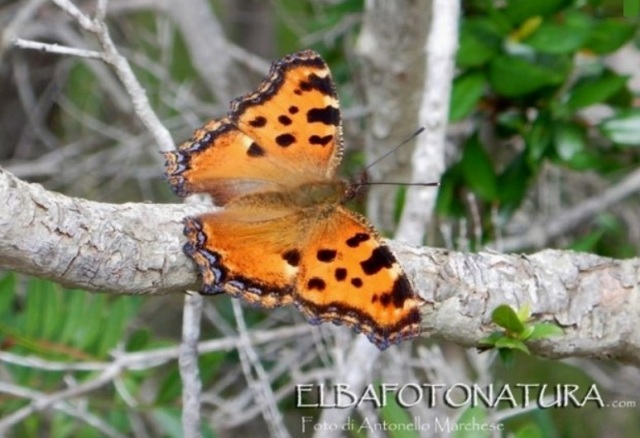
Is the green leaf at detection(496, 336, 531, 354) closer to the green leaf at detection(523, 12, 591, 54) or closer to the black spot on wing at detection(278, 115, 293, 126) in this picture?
the black spot on wing at detection(278, 115, 293, 126)

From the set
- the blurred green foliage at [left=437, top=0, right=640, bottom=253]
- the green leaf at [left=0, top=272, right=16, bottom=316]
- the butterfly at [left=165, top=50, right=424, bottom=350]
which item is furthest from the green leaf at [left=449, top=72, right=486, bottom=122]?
the green leaf at [left=0, top=272, right=16, bottom=316]

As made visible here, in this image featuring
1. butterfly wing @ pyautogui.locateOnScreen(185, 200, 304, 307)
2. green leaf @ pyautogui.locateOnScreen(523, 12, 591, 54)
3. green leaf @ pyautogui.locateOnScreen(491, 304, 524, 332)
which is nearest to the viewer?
butterfly wing @ pyautogui.locateOnScreen(185, 200, 304, 307)

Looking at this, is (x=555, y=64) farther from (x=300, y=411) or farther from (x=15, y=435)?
(x=15, y=435)

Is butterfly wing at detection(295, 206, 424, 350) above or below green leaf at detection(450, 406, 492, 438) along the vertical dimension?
above

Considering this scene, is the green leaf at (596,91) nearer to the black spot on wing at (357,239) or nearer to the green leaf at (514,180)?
the green leaf at (514,180)

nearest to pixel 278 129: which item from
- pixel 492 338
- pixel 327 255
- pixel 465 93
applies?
pixel 327 255

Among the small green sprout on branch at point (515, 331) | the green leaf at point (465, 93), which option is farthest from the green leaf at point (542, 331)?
the green leaf at point (465, 93)

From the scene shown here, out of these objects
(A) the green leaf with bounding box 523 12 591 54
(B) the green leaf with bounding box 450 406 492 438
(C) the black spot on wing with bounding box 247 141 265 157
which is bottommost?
(B) the green leaf with bounding box 450 406 492 438

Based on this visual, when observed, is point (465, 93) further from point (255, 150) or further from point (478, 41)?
point (255, 150)
